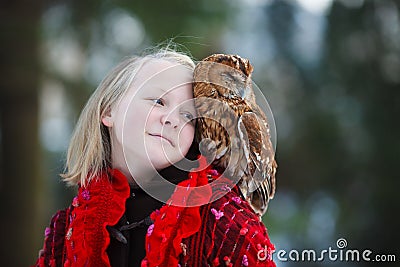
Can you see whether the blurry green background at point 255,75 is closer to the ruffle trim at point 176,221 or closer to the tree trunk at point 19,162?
the tree trunk at point 19,162

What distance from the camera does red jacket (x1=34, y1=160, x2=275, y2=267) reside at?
2.57 ft

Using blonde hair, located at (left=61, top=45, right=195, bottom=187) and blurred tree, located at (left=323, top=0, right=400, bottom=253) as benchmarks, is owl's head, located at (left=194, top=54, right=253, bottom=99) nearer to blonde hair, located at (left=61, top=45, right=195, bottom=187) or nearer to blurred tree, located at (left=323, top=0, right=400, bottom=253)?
blonde hair, located at (left=61, top=45, right=195, bottom=187)

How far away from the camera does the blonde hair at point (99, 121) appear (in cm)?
92

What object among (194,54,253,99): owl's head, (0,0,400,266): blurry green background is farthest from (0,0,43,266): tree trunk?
(194,54,253,99): owl's head

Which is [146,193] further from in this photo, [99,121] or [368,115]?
[368,115]

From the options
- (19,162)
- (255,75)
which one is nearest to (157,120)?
(19,162)

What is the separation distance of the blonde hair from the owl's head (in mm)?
61

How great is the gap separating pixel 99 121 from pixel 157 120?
0.14 m

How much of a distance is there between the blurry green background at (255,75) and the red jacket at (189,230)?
1473 millimetres

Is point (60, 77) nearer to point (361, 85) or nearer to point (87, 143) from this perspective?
point (361, 85)

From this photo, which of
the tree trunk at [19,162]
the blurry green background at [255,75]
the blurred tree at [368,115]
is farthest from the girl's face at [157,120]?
the blurred tree at [368,115]

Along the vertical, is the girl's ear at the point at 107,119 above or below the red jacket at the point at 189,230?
above

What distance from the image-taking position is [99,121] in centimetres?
93

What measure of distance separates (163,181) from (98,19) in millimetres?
1886
